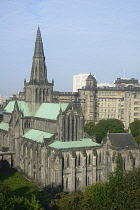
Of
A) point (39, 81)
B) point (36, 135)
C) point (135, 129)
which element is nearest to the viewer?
point (36, 135)

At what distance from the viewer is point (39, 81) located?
10444 cm

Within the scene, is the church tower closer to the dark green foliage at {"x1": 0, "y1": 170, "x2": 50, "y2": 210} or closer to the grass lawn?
the grass lawn

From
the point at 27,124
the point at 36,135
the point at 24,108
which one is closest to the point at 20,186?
the point at 36,135

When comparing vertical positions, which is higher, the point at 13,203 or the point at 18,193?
the point at 13,203

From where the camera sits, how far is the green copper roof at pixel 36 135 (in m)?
91.2

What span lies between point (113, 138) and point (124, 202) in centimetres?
3767

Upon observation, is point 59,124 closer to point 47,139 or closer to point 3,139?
point 47,139

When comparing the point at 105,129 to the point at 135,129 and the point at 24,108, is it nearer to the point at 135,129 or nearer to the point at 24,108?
the point at 135,129

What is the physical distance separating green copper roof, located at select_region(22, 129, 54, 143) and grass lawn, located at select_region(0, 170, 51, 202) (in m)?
12.4

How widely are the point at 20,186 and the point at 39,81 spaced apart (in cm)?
3709

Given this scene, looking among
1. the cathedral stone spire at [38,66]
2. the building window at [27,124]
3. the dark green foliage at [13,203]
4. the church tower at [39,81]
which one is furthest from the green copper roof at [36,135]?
the dark green foliage at [13,203]

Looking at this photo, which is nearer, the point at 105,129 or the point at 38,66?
the point at 38,66

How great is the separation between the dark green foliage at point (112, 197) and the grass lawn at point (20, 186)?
18307 millimetres

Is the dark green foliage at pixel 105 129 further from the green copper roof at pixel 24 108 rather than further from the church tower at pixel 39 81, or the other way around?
the green copper roof at pixel 24 108
